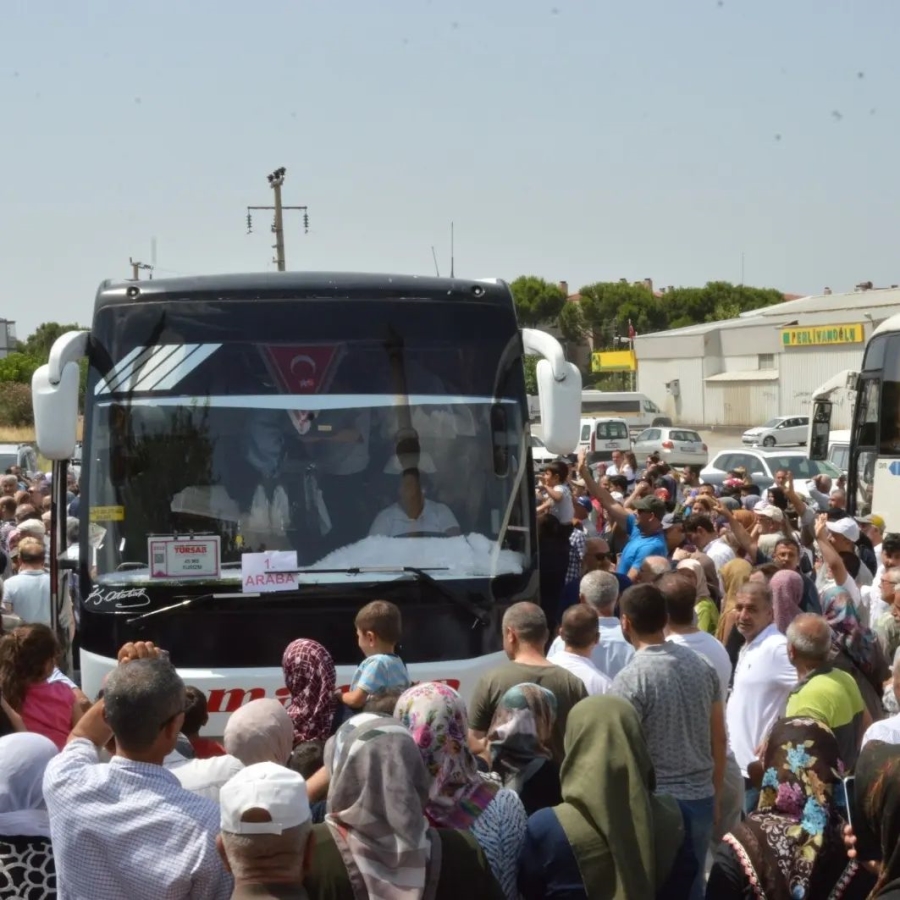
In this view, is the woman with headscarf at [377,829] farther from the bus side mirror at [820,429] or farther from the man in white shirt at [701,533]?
the bus side mirror at [820,429]

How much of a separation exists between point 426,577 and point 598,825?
121 inches

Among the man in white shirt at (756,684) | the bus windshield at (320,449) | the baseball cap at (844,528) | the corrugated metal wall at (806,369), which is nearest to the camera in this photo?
the man in white shirt at (756,684)

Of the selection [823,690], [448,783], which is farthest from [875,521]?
[448,783]

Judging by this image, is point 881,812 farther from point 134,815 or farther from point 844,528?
point 844,528

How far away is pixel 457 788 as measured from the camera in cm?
440

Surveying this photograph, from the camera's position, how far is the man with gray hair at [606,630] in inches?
284

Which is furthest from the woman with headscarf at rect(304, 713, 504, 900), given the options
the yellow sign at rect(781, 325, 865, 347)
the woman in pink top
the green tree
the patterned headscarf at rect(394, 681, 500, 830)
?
the green tree

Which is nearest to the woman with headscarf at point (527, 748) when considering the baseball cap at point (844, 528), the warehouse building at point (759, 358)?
the baseball cap at point (844, 528)

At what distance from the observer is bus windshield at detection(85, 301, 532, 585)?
755 cm

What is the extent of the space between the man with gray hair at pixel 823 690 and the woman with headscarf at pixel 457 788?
7.40 feet

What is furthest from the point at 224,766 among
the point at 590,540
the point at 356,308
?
the point at 590,540

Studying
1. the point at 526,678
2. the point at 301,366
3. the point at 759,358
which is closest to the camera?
the point at 526,678

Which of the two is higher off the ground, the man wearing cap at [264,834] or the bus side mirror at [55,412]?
the bus side mirror at [55,412]

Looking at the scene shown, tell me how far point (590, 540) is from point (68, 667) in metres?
4.12
